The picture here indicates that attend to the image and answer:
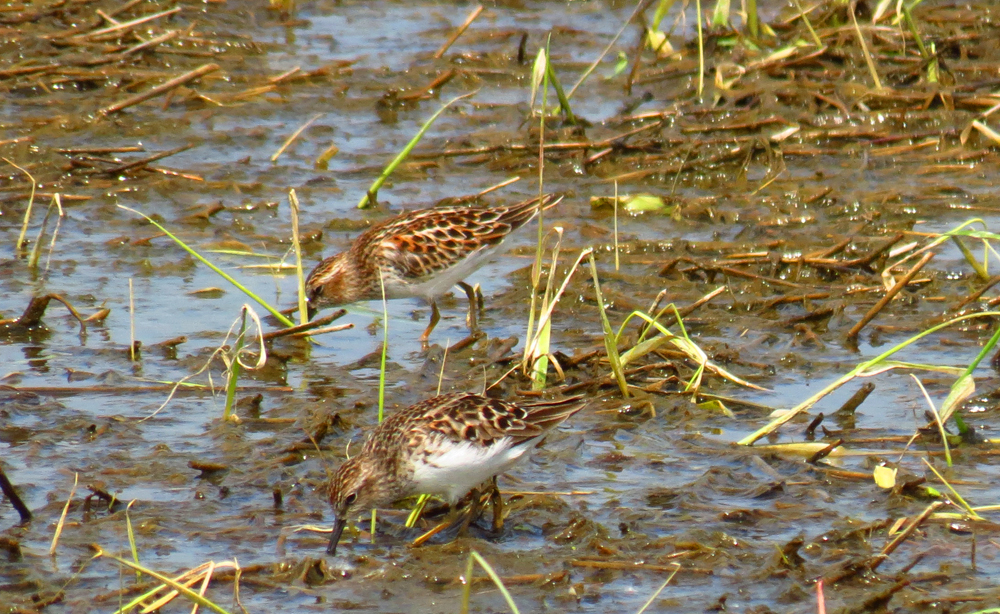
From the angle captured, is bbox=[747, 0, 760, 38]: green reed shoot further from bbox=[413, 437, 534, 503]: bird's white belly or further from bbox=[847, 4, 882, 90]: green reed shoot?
bbox=[413, 437, 534, 503]: bird's white belly

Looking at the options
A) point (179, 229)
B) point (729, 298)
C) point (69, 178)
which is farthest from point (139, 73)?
point (729, 298)

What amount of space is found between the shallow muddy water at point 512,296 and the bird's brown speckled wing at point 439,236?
20.3 inches

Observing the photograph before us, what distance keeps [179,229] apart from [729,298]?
4004mm

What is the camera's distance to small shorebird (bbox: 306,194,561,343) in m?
8.32

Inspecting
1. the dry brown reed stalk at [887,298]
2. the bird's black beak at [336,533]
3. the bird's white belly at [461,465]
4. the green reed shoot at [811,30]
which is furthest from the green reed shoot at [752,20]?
the bird's black beak at [336,533]

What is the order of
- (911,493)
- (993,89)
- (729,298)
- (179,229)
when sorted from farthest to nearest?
(993,89) → (179,229) → (729,298) → (911,493)

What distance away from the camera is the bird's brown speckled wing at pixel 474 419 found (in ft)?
19.0

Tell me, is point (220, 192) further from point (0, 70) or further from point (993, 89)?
point (993, 89)

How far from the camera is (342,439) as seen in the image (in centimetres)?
684

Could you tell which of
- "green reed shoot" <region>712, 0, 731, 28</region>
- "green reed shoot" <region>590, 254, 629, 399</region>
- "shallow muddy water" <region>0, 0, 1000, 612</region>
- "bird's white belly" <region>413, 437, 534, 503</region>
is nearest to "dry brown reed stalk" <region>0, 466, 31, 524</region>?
"shallow muddy water" <region>0, 0, 1000, 612</region>

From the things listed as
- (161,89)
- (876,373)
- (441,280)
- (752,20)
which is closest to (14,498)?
(441,280)

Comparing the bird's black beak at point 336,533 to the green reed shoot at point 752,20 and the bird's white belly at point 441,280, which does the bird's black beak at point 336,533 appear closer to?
the bird's white belly at point 441,280

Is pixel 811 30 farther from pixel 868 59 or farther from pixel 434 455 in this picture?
pixel 434 455

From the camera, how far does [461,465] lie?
574 centimetres
